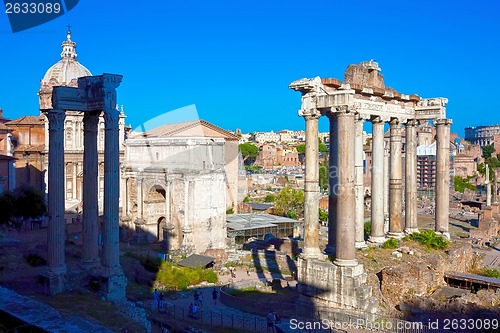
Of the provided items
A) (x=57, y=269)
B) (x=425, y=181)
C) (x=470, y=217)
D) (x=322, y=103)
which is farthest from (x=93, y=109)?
(x=425, y=181)

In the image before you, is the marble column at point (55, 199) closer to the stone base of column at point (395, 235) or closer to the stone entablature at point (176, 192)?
the stone base of column at point (395, 235)

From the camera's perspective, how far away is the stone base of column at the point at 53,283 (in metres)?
15.7

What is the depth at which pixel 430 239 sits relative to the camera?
19.0 m

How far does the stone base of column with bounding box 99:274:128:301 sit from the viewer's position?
16047mm

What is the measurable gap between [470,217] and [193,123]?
32807 mm

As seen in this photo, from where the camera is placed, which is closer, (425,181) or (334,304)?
(334,304)

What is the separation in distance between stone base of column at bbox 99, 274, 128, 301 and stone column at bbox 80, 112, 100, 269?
1.13 m

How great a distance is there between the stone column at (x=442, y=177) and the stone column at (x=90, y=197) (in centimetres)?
1247

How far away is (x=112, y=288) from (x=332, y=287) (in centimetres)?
672

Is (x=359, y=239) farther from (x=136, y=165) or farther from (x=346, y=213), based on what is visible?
(x=136, y=165)

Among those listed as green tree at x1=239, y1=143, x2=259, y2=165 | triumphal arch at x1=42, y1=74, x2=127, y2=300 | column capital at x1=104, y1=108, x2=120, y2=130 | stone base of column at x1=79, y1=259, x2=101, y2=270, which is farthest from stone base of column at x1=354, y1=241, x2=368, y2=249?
green tree at x1=239, y1=143, x2=259, y2=165

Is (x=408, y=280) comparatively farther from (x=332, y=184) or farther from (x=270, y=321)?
(x=270, y=321)

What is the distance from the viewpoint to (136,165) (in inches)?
1517

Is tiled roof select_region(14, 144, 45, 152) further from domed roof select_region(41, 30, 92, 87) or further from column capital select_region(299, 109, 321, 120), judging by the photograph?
column capital select_region(299, 109, 321, 120)
